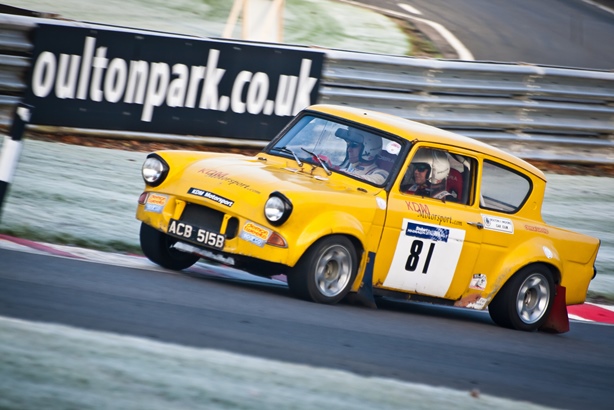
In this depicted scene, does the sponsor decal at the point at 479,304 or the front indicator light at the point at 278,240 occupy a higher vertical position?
the front indicator light at the point at 278,240

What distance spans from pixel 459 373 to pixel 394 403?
118 cm

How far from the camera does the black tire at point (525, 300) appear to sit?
8.16m

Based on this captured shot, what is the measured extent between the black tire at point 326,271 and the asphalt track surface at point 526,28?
41.6 ft

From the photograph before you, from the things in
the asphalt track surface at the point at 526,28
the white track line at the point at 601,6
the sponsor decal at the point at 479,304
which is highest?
the white track line at the point at 601,6

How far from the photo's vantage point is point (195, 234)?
7078 millimetres

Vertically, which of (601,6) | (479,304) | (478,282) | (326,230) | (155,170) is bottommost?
(479,304)

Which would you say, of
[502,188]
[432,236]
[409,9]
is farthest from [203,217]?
[409,9]

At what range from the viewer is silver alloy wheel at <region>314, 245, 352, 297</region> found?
704 cm

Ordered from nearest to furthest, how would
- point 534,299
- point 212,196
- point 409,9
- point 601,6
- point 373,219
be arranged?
point 212,196
point 373,219
point 534,299
point 409,9
point 601,6

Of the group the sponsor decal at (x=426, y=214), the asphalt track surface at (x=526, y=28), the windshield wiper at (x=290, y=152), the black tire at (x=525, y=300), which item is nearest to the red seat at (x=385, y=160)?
the sponsor decal at (x=426, y=214)

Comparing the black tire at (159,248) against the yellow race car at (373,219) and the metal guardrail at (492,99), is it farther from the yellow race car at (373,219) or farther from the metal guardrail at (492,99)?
the metal guardrail at (492,99)

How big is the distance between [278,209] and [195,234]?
0.66 metres

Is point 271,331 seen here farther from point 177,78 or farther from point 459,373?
point 177,78

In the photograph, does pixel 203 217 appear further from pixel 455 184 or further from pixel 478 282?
pixel 478 282
